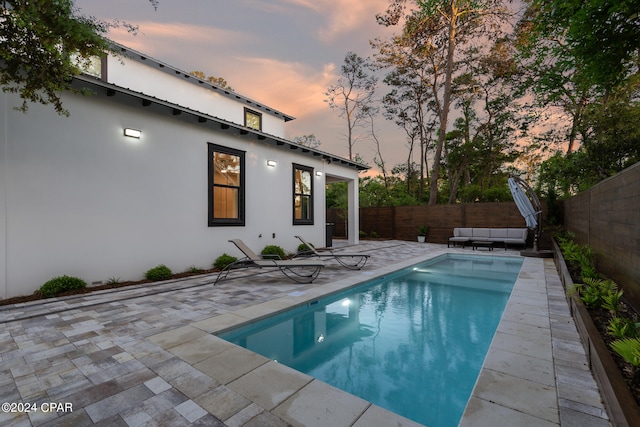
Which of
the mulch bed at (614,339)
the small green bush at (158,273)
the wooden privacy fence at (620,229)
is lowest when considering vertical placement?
the small green bush at (158,273)

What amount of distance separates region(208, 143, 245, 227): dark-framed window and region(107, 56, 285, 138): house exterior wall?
13.8 feet

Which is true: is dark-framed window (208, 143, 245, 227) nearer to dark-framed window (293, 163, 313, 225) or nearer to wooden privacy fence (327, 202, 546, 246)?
dark-framed window (293, 163, 313, 225)

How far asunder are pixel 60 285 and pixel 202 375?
13.4 ft

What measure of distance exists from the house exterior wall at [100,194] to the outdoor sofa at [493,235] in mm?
9586

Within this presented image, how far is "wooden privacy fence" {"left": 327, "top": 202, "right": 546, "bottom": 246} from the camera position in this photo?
1238 cm

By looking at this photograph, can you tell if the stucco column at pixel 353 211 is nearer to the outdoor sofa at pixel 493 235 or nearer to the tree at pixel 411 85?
the outdoor sofa at pixel 493 235

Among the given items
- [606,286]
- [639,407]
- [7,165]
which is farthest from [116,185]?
[606,286]

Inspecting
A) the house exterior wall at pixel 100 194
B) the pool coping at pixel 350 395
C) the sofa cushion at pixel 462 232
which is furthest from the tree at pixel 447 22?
the pool coping at pixel 350 395

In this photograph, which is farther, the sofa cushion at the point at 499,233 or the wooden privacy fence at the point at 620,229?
the sofa cushion at the point at 499,233

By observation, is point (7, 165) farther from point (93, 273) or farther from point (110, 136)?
point (93, 273)

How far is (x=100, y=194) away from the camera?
17.5ft

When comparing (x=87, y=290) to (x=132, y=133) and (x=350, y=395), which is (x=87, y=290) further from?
(x=350, y=395)

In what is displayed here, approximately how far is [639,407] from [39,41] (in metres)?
6.41

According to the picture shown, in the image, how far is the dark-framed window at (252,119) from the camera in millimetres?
12234
